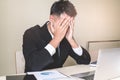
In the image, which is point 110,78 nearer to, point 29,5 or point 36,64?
point 36,64

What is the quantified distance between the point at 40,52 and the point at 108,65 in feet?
1.96

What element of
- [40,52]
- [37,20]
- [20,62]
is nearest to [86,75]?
[40,52]

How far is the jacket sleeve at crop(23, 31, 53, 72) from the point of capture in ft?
5.22

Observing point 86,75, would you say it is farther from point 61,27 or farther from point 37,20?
point 37,20

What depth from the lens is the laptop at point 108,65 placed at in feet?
3.84

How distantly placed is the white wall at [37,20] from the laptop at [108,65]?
4.86 feet

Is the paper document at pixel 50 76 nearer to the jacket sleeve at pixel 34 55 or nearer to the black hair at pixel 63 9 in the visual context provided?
the jacket sleeve at pixel 34 55

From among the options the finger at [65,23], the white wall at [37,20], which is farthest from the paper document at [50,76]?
the white wall at [37,20]

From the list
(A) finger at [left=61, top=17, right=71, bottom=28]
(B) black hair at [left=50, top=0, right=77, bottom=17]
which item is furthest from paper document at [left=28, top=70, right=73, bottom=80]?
(B) black hair at [left=50, top=0, right=77, bottom=17]

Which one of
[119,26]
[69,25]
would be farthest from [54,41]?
[119,26]

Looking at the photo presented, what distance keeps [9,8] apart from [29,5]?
0.83 feet

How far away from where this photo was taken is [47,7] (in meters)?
2.63

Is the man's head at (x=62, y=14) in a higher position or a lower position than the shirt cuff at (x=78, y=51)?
higher

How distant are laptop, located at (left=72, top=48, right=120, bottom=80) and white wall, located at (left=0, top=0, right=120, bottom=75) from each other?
148 cm
